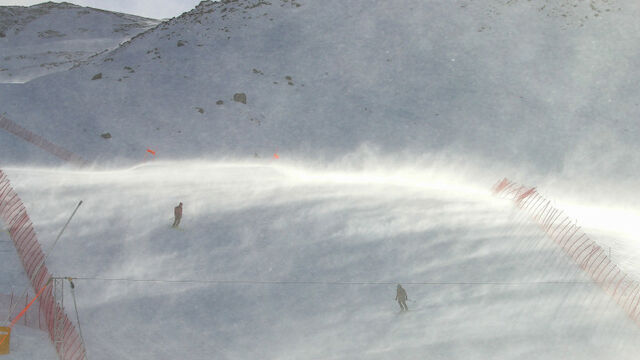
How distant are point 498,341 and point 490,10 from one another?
3650 cm

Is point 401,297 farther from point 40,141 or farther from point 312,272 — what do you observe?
point 40,141

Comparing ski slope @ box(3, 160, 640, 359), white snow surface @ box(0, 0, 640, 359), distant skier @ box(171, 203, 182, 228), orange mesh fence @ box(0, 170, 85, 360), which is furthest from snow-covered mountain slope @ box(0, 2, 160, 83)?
distant skier @ box(171, 203, 182, 228)

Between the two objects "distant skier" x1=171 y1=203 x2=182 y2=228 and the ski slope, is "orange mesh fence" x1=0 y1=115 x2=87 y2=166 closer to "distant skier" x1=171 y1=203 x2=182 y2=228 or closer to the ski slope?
the ski slope

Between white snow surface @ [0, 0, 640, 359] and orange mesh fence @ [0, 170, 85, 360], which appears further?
white snow surface @ [0, 0, 640, 359]

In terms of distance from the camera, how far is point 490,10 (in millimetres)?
47188

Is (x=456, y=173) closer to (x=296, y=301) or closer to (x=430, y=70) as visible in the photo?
(x=430, y=70)

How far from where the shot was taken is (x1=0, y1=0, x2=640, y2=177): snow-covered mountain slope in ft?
115

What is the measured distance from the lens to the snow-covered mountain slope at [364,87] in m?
34.9

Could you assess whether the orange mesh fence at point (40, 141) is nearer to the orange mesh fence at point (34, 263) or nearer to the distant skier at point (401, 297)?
the orange mesh fence at point (34, 263)

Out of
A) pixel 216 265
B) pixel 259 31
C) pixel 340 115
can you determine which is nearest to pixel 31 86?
pixel 259 31

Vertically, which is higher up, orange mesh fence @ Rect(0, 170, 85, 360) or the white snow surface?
the white snow surface

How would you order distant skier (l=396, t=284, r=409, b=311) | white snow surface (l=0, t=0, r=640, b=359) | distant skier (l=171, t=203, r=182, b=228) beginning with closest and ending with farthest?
white snow surface (l=0, t=0, r=640, b=359) → distant skier (l=396, t=284, r=409, b=311) → distant skier (l=171, t=203, r=182, b=228)

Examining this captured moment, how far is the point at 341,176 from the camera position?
103 ft

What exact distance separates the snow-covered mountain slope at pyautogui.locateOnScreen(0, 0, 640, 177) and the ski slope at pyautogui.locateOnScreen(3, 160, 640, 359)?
6881 millimetres
